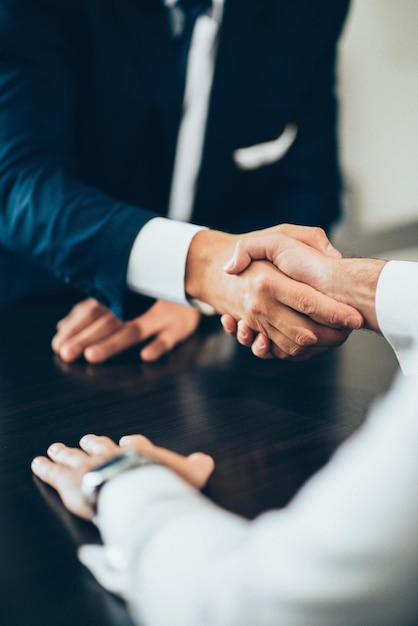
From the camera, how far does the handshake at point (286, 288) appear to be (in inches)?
33.4

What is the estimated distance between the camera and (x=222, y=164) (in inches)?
49.8

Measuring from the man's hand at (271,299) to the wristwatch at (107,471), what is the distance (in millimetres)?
365

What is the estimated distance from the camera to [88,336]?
0.97 meters

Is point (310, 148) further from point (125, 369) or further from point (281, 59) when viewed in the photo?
point (125, 369)

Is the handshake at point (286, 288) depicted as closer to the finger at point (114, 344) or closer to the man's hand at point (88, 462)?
the finger at point (114, 344)

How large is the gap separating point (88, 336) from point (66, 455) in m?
0.34

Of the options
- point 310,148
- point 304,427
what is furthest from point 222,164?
point 304,427

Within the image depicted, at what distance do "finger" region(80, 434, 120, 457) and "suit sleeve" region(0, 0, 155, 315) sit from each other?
356 mm

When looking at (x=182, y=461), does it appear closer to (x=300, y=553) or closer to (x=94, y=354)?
(x=300, y=553)

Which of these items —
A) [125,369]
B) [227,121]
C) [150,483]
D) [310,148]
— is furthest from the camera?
[310,148]

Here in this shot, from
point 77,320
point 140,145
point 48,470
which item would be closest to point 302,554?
point 48,470

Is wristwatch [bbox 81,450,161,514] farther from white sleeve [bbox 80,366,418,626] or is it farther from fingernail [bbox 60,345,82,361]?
fingernail [bbox 60,345,82,361]

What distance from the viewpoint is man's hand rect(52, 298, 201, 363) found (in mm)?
957

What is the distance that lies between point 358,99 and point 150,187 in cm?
44
